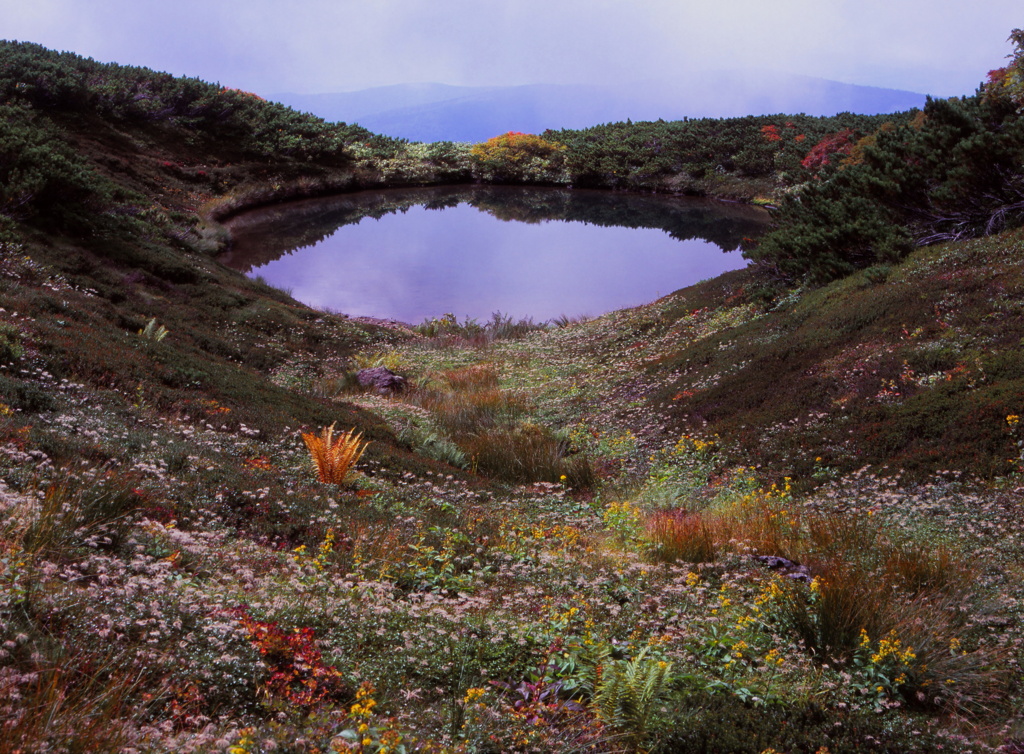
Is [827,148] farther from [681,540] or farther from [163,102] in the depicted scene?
[163,102]

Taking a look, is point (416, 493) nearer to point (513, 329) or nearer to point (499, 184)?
point (513, 329)

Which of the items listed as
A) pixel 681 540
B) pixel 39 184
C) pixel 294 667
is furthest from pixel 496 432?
pixel 39 184

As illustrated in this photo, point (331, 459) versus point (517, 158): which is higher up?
point (517, 158)

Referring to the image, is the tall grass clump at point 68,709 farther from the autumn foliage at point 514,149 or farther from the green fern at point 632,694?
the autumn foliage at point 514,149

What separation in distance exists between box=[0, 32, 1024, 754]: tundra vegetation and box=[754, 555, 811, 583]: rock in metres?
0.04

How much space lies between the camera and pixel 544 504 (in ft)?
28.0

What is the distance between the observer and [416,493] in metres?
8.16

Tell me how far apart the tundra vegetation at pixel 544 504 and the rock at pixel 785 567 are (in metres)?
0.04

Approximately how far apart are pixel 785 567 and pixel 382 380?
11605 mm

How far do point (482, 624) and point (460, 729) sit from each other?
1.11 meters

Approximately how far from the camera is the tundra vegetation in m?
3.33

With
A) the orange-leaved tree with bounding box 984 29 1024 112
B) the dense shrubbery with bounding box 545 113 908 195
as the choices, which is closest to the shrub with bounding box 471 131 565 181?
the dense shrubbery with bounding box 545 113 908 195

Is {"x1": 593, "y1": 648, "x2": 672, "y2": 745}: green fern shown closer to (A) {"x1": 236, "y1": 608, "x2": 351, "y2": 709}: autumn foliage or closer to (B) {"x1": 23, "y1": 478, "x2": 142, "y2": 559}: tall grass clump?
(A) {"x1": 236, "y1": 608, "x2": 351, "y2": 709}: autumn foliage

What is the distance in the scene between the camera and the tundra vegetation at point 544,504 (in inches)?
131
